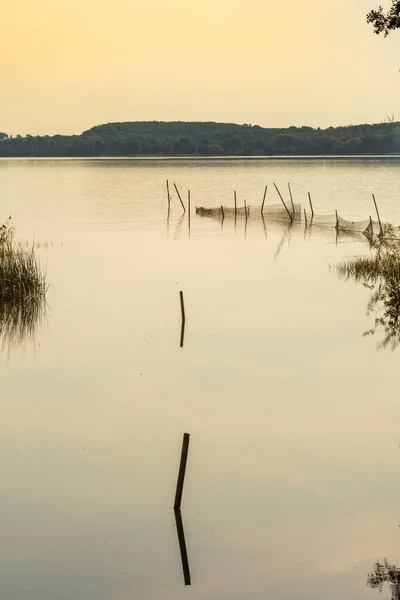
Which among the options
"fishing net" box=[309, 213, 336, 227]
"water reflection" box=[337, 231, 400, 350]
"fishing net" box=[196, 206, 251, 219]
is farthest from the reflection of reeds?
"fishing net" box=[196, 206, 251, 219]

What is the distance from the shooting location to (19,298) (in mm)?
31578

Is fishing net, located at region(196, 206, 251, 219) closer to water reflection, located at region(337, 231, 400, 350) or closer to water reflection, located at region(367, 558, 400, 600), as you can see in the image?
water reflection, located at region(337, 231, 400, 350)

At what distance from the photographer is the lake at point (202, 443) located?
527 inches

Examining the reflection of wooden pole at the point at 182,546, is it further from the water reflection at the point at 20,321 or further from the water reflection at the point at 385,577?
the water reflection at the point at 20,321

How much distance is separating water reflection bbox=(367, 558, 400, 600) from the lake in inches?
7.0

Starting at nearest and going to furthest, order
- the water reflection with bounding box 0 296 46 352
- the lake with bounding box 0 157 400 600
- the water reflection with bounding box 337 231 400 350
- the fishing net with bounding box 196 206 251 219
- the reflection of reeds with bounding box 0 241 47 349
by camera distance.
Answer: the lake with bounding box 0 157 400 600, the water reflection with bounding box 0 296 46 352, the reflection of reeds with bounding box 0 241 47 349, the water reflection with bounding box 337 231 400 350, the fishing net with bounding box 196 206 251 219

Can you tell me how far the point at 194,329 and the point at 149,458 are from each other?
12.5 metres

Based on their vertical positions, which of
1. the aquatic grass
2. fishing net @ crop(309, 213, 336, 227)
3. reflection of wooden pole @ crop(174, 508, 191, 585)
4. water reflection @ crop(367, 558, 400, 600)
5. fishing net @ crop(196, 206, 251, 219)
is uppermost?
the aquatic grass

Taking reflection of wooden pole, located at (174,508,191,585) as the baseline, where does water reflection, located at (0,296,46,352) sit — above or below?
below

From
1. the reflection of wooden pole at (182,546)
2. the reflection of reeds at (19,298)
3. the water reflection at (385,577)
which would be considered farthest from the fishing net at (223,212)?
the water reflection at (385,577)

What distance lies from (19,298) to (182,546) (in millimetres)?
18551

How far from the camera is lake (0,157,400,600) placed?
13.4 meters

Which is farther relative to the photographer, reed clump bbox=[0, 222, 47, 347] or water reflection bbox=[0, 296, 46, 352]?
reed clump bbox=[0, 222, 47, 347]

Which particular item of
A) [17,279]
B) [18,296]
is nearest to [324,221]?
[18,296]
